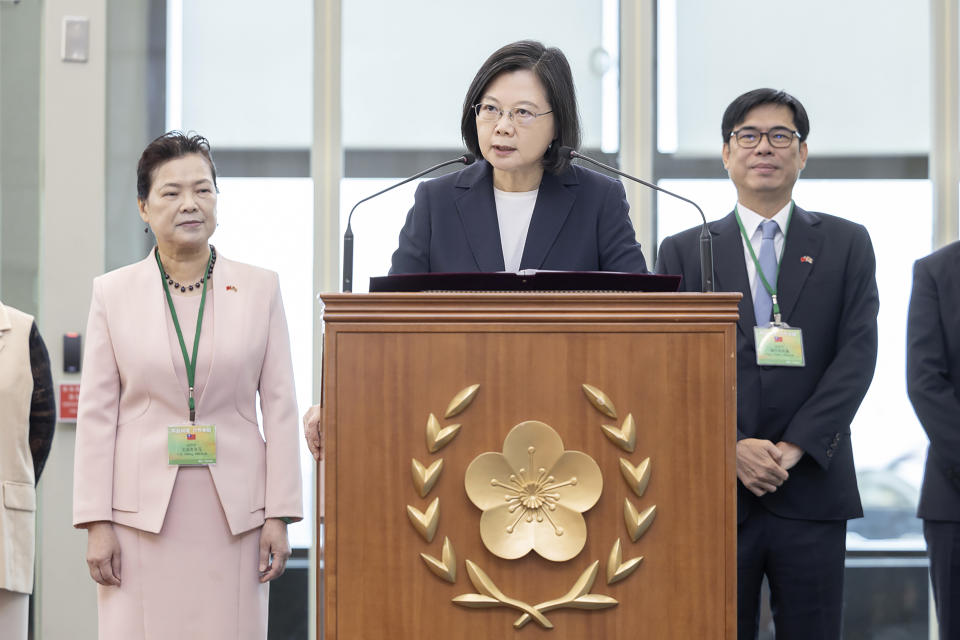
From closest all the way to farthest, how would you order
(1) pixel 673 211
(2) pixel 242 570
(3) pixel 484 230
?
(3) pixel 484 230, (2) pixel 242 570, (1) pixel 673 211

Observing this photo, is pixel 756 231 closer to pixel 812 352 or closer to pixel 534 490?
pixel 812 352

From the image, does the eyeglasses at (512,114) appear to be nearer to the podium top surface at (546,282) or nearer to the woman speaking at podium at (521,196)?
the woman speaking at podium at (521,196)

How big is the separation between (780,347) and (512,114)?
1.02 metres

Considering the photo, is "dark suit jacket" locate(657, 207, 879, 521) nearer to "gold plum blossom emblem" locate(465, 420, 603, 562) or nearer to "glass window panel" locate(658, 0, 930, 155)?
"gold plum blossom emblem" locate(465, 420, 603, 562)

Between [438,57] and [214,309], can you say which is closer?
[214,309]

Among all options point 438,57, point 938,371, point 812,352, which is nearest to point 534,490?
point 812,352

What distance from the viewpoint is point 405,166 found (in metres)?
4.18

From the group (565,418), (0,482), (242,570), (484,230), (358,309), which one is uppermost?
(484,230)

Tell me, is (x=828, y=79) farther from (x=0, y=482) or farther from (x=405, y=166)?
(x=0, y=482)

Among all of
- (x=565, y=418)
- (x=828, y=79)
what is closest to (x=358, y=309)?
(x=565, y=418)

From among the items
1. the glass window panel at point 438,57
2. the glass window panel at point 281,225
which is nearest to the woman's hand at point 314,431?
the glass window panel at point 281,225

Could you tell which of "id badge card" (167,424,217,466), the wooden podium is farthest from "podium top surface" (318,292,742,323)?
"id badge card" (167,424,217,466)

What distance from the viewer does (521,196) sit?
2182 mm

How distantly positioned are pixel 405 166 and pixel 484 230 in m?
2.12
